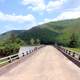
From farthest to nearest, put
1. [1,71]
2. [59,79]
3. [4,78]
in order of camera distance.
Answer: [1,71] → [4,78] → [59,79]

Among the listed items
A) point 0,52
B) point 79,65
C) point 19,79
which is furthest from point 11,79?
point 0,52

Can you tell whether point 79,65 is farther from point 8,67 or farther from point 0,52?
point 0,52

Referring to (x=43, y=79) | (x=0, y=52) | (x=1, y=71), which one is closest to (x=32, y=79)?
(x=43, y=79)

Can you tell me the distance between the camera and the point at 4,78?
20.7 metres

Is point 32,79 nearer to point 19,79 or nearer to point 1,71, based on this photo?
point 19,79

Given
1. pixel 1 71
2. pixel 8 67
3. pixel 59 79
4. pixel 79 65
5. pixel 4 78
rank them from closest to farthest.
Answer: pixel 59 79
pixel 4 78
pixel 1 71
pixel 8 67
pixel 79 65

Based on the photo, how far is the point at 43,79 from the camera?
1945cm

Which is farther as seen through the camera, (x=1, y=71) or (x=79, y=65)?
(x=79, y=65)

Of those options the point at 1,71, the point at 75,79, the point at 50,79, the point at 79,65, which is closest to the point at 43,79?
the point at 50,79

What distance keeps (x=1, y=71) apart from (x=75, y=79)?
6644 millimetres

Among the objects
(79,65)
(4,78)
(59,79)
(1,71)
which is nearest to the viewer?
(59,79)

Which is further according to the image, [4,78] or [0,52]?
[0,52]

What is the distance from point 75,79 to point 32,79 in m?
2.59

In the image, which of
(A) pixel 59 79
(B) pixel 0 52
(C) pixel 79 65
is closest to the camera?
(A) pixel 59 79
